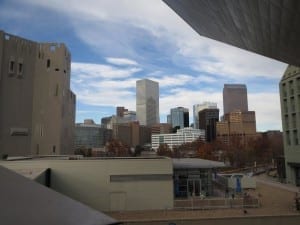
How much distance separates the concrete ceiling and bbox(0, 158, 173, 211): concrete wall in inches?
442

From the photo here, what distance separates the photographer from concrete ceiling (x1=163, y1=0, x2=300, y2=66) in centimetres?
1346

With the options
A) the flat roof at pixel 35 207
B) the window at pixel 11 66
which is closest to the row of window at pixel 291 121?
the window at pixel 11 66

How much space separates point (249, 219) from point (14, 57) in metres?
33.4

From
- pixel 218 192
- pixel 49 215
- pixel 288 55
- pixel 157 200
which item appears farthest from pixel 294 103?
pixel 49 215

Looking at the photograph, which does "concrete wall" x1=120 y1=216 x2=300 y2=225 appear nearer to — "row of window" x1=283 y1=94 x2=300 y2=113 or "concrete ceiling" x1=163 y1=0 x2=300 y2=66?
"concrete ceiling" x1=163 y1=0 x2=300 y2=66

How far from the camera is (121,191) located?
23766 mm

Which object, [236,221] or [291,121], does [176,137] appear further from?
[236,221]

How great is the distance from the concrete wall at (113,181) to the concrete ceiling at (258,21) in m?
11.2

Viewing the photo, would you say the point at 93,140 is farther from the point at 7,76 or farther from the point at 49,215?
the point at 49,215

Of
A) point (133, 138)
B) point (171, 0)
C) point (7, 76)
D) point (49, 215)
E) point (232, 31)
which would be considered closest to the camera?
point (49, 215)

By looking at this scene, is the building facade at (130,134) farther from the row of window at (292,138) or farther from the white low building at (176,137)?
the row of window at (292,138)

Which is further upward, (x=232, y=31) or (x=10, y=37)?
(x=10, y=37)

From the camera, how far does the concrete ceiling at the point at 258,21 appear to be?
13461 mm

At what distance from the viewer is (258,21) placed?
16438 millimetres
